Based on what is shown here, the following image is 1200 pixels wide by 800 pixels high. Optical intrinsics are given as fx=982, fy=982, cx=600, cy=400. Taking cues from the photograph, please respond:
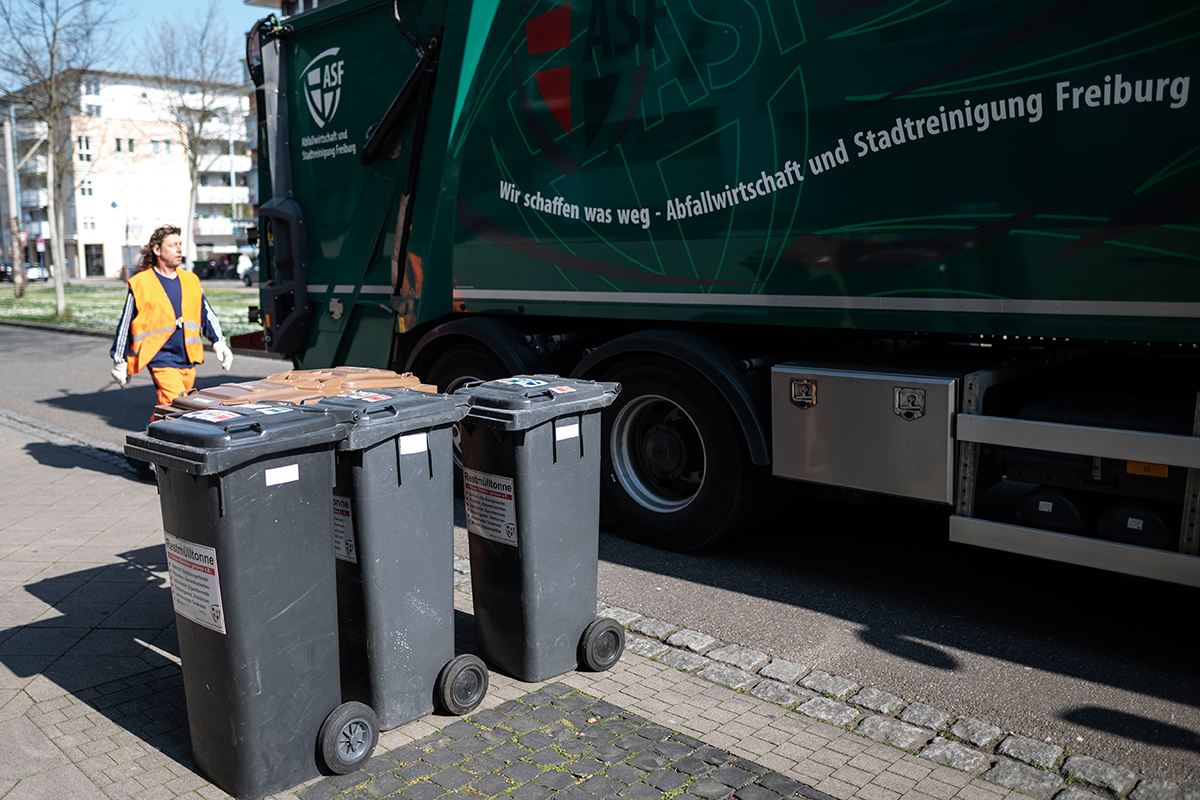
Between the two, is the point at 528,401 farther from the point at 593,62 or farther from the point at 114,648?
the point at 593,62

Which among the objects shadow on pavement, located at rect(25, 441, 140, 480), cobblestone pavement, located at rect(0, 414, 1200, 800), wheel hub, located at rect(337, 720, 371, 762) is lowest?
cobblestone pavement, located at rect(0, 414, 1200, 800)

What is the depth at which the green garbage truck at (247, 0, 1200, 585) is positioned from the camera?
12.1 feet

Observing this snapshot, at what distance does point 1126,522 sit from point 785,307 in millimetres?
1709

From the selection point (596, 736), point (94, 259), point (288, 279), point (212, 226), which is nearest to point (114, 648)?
point (596, 736)

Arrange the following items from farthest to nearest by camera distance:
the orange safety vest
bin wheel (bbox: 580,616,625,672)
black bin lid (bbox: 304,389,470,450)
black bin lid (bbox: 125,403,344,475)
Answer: the orange safety vest, bin wheel (bbox: 580,616,625,672), black bin lid (bbox: 304,389,470,450), black bin lid (bbox: 125,403,344,475)

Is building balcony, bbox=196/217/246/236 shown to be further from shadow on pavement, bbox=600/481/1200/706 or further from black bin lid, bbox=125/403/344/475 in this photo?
black bin lid, bbox=125/403/344/475

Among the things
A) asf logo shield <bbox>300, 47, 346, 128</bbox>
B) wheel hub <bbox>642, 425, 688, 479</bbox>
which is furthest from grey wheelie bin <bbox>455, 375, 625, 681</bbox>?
asf logo shield <bbox>300, 47, 346, 128</bbox>

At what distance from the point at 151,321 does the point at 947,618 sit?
5189 mm

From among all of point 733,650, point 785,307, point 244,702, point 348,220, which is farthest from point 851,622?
point 348,220

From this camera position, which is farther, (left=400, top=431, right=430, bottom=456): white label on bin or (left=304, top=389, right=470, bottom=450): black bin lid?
(left=400, top=431, right=430, bottom=456): white label on bin

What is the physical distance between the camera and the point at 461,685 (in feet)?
11.3

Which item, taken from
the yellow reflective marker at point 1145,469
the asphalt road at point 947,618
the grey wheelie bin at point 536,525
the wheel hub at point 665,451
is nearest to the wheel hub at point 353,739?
the grey wheelie bin at point 536,525

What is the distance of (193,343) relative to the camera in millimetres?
6621

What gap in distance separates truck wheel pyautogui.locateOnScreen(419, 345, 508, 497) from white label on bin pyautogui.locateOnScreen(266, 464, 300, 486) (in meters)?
3.06
